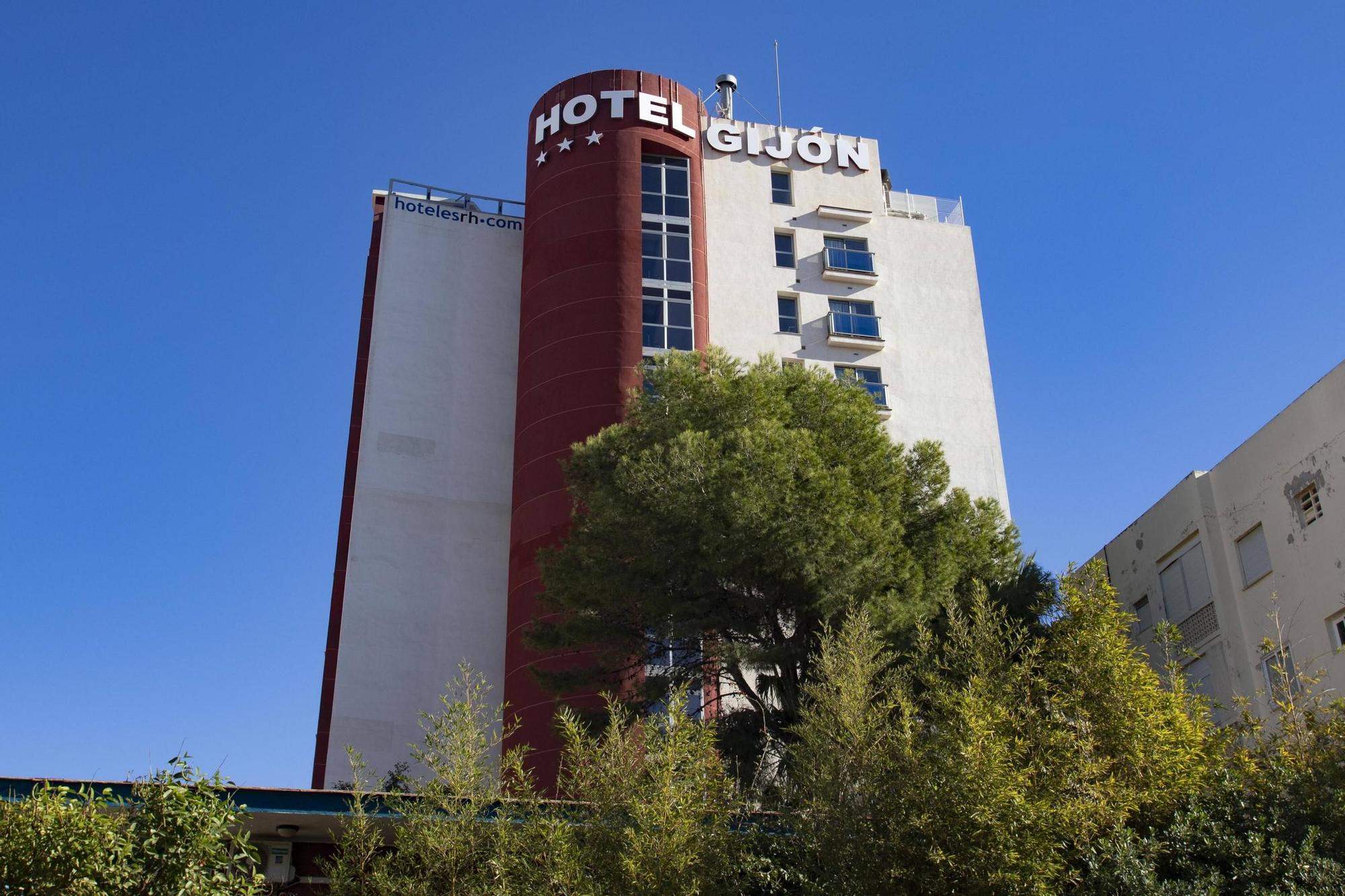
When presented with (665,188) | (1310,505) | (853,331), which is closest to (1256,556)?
(1310,505)

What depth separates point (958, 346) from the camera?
4847 centimetres

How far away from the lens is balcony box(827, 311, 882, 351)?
46.9m

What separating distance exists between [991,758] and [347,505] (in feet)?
111

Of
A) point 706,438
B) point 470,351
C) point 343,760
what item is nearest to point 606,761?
point 706,438

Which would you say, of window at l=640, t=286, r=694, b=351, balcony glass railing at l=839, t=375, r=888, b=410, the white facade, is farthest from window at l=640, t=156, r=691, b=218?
the white facade

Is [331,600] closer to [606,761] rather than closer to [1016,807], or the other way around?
[606,761]

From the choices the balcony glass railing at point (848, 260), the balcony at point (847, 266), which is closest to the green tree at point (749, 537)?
the balcony at point (847, 266)

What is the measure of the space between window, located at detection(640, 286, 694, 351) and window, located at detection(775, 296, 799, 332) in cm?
444

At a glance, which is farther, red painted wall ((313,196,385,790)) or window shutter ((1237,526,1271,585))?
red painted wall ((313,196,385,790))

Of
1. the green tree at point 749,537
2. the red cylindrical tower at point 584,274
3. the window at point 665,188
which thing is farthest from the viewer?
the window at point 665,188

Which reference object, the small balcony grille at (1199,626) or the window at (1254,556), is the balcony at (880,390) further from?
the window at (1254,556)

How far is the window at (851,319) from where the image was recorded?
1859 inches

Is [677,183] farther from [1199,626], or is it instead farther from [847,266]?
[1199,626]

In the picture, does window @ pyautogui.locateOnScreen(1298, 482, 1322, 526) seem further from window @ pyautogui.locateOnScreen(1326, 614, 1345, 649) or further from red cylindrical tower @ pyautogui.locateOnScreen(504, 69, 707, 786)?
red cylindrical tower @ pyautogui.locateOnScreen(504, 69, 707, 786)
